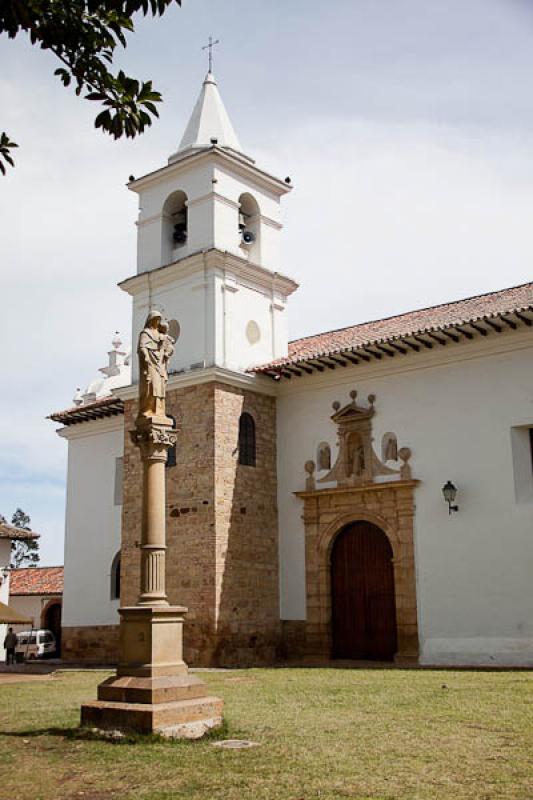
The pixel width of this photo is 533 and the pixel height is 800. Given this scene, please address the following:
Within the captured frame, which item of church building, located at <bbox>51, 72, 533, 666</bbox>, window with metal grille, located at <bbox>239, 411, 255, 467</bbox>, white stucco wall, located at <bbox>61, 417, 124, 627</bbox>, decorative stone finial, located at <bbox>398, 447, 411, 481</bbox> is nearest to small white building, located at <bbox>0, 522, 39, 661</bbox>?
white stucco wall, located at <bbox>61, 417, 124, 627</bbox>

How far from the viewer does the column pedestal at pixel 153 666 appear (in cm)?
736

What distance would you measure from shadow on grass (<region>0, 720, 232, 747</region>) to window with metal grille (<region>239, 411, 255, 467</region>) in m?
10.7

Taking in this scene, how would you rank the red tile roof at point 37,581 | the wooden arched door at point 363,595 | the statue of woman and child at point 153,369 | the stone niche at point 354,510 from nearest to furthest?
the statue of woman and child at point 153,369 → the stone niche at point 354,510 → the wooden arched door at point 363,595 → the red tile roof at point 37,581

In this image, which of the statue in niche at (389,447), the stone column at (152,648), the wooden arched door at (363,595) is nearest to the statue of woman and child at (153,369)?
the stone column at (152,648)

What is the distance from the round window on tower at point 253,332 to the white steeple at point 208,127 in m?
4.33

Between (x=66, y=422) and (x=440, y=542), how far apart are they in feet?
38.9

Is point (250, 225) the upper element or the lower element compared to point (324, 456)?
upper

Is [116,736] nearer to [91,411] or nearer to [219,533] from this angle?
[219,533]

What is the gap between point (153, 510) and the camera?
8453 mm

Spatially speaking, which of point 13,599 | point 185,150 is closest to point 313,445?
point 185,150

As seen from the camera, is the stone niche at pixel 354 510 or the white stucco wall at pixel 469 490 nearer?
the white stucco wall at pixel 469 490

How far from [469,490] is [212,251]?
7657mm

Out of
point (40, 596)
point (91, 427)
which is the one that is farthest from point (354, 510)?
point (40, 596)

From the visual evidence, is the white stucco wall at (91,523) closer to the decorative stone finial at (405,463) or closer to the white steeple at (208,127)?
the white steeple at (208,127)
